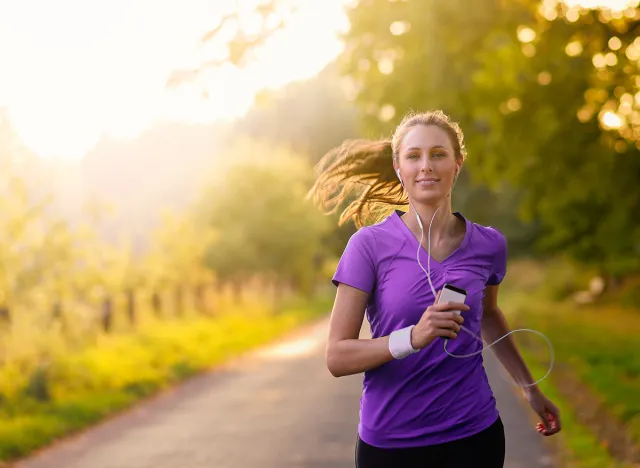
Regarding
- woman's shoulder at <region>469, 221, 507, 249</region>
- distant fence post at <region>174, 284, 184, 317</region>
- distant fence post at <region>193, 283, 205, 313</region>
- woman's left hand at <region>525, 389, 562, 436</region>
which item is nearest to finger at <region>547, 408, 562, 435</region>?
woman's left hand at <region>525, 389, 562, 436</region>

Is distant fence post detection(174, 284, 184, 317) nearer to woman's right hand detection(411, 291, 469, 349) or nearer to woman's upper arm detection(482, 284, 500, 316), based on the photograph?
woman's upper arm detection(482, 284, 500, 316)

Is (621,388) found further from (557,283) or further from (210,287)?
(557,283)

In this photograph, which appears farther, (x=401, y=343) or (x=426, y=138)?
(x=426, y=138)

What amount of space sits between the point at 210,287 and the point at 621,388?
2059 cm

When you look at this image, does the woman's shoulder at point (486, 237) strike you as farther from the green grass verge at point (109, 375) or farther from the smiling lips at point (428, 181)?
the green grass verge at point (109, 375)

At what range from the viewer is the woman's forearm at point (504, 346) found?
3.95 m

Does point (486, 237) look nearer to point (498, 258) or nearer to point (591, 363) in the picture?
point (498, 258)

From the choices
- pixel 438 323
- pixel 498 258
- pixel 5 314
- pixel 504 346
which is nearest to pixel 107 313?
pixel 5 314

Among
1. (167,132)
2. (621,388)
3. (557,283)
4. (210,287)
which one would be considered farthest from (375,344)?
(167,132)

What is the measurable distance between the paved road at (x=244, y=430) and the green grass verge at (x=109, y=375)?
26 centimetres

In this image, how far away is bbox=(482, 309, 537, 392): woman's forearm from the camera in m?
3.95

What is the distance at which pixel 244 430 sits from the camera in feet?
36.8

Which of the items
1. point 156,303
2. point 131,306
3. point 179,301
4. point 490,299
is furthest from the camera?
point 179,301

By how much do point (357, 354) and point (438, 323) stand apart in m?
0.31
